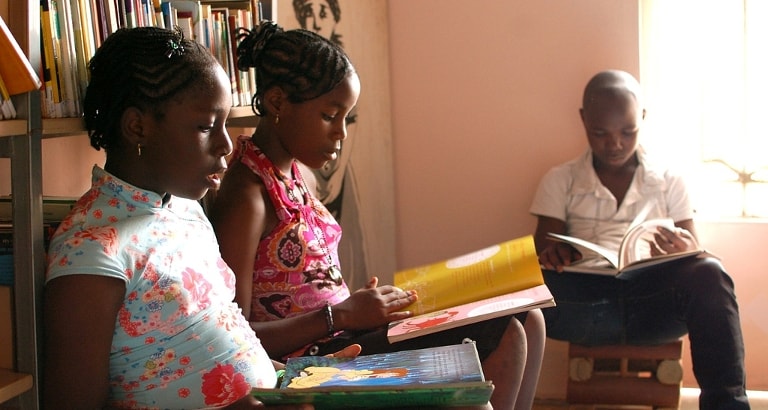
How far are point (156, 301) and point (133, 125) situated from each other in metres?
0.26

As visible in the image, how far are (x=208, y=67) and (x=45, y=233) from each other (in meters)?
0.36

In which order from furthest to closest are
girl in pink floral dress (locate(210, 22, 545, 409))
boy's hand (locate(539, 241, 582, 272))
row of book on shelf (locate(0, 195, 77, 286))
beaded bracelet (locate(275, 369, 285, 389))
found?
boy's hand (locate(539, 241, 582, 272)) → girl in pink floral dress (locate(210, 22, 545, 409)) → beaded bracelet (locate(275, 369, 285, 389)) → row of book on shelf (locate(0, 195, 77, 286))

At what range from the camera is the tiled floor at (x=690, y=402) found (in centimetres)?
282

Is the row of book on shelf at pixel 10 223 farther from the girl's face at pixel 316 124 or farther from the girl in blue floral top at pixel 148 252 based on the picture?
the girl's face at pixel 316 124

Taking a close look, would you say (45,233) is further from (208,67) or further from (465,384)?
(465,384)

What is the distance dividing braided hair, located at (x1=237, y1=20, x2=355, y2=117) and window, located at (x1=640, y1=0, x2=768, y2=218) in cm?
150

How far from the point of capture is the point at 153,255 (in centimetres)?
135

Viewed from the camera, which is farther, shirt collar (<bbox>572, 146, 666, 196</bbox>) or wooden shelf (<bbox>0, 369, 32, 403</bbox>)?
shirt collar (<bbox>572, 146, 666, 196</bbox>)

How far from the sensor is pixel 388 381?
1.37 meters

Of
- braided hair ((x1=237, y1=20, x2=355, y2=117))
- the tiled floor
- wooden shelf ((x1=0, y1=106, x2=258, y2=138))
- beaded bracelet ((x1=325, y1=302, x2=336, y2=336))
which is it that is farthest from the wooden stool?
wooden shelf ((x1=0, y1=106, x2=258, y2=138))

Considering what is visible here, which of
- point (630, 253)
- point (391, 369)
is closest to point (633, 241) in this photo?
point (630, 253)

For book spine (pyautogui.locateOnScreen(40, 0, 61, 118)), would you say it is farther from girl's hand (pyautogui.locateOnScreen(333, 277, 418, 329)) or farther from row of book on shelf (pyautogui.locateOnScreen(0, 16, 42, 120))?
girl's hand (pyautogui.locateOnScreen(333, 277, 418, 329))

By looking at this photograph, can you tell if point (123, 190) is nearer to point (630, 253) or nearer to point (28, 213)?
point (28, 213)

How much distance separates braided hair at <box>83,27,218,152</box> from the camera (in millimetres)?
1375
